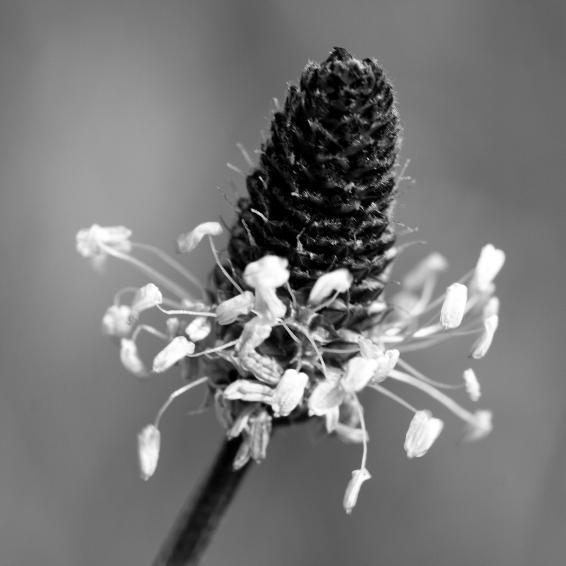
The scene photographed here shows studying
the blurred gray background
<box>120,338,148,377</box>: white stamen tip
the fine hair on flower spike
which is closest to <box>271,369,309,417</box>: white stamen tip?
the fine hair on flower spike

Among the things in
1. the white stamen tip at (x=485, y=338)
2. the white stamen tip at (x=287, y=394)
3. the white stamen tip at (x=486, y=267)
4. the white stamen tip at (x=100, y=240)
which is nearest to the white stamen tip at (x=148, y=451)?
the white stamen tip at (x=287, y=394)

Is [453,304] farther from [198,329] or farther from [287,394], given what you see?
[198,329]

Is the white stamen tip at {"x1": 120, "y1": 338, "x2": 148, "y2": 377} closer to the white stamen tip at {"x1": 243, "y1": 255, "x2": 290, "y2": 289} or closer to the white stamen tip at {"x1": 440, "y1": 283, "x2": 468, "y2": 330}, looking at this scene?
the white stamen tip at {"x1": 243, "y1": 255, "x2": 290, "y2": 289}

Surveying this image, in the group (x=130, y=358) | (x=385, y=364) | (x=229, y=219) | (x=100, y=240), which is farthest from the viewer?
(x=229, y=219)

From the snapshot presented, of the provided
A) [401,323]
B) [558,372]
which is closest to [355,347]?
[401,323]

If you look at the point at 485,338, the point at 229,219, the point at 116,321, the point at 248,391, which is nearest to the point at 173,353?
the point at 248,391

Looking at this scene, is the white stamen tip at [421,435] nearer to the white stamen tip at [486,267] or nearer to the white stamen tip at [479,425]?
the white stamen tip at [479,425]
